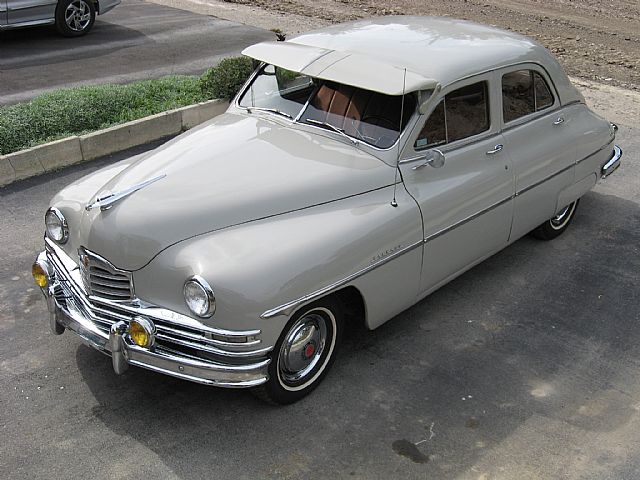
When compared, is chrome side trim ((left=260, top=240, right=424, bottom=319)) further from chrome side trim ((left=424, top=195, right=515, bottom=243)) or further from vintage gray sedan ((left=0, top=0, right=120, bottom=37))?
vintage gray sedan ((left=0, top=0, right=120, bottom=37))

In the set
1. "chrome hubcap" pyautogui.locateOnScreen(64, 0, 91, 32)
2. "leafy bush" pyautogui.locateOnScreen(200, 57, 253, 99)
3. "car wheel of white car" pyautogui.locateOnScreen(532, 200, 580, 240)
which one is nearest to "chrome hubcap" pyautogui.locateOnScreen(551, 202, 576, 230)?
"car wheel of white car" pyautogui.locateOnScreen(532, 200, 580, 240)

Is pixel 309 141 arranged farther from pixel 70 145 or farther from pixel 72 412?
pixel 70 145

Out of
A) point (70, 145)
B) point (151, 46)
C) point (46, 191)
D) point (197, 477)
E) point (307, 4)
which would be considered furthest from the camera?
point (307, 4)

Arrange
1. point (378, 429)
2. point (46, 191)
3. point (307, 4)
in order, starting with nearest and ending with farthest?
1. point (378, 429)
2. point (46, 191)
3. point (307, 4)

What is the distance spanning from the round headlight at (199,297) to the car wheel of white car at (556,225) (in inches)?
142

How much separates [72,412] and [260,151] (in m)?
1.98

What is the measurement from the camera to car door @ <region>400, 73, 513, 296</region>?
505 centimetres

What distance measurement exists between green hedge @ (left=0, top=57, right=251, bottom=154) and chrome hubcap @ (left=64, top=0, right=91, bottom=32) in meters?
3.54

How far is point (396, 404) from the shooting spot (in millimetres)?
4629

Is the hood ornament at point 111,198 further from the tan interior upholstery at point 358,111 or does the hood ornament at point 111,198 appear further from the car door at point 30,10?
the car door at point 30,10

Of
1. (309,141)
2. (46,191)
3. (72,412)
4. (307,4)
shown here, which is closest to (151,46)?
(307,4)

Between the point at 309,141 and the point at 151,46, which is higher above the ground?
the point at 309,141

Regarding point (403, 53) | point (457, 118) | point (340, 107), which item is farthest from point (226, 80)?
point (457, 118)

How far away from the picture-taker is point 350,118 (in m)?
5.18
